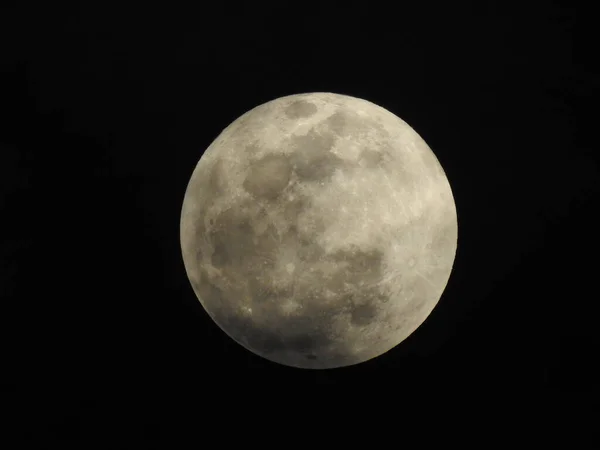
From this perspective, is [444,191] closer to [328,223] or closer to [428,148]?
[428,148]

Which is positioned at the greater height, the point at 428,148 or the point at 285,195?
the point at 428,148

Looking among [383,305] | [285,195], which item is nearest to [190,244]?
[285,195]

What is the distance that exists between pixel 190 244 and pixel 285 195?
90 centimetres

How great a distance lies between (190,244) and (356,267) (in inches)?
47.8

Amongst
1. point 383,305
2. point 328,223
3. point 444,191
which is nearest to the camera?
point 328,223

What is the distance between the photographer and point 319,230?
302cm

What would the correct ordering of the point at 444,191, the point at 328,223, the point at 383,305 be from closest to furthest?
1. the point at 328,223
2. the point at 383,305
3. the point at 444,191

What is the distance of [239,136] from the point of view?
3.46 metres

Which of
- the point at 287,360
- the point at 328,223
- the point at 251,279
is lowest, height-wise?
the point at 287,360

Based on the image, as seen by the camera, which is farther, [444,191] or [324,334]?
[444,191]

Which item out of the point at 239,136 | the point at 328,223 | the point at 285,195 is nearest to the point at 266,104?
the point at 239,136

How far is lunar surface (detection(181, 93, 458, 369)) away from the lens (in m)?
3.06

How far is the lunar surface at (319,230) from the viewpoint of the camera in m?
3.06

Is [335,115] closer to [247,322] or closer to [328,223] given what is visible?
[328,223]
